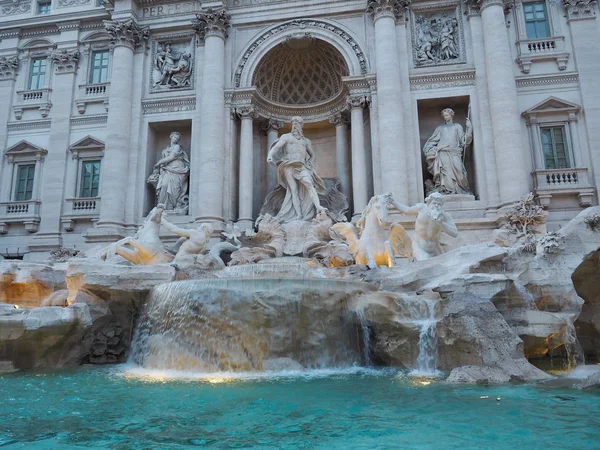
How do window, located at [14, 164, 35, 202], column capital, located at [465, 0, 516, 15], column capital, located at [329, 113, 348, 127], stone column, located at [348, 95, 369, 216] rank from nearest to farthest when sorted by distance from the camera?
stone column, located at [348, 95, 369, 216] → column capital, located at [465, 0, 516, 15] → column capital, located at [329, 113, 348, 127] → window, located at [14, 164, 35, 202]

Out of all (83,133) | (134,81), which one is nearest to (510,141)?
(134,81)

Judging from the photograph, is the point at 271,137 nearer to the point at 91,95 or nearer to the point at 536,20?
the point at 91,95

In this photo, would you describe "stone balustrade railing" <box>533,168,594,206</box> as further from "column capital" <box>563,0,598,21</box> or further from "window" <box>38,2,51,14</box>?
"window" <box>38,2,51,14</box>

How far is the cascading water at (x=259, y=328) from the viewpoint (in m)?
8.04

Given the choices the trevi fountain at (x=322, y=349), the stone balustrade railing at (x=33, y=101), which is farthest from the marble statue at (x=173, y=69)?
the trevi fountain at (x=322, y=349)

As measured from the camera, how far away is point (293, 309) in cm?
816

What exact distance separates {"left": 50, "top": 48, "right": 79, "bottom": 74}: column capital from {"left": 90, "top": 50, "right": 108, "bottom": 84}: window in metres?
0.68

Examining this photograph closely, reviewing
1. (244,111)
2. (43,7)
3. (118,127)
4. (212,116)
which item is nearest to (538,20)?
(244,111)

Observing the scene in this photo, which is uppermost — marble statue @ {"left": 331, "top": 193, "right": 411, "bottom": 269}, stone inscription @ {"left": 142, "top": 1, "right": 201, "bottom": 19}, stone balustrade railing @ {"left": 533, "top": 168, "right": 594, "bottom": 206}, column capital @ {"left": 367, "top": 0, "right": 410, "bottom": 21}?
stone inscription @ {"left": 142, "top": 1, "right": 201, "bottom": 19}

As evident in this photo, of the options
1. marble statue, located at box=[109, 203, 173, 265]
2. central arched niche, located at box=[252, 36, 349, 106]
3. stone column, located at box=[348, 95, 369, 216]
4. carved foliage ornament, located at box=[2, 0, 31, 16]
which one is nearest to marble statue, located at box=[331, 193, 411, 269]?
stone column, located at box=[348, 95, 369, 216]

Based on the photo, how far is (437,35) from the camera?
17.7 m

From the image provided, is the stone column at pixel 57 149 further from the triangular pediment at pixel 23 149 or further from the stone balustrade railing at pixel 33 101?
the triangular pediment at pixel 23 149

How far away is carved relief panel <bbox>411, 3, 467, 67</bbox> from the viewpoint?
56.8ft

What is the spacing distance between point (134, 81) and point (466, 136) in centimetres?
1264
